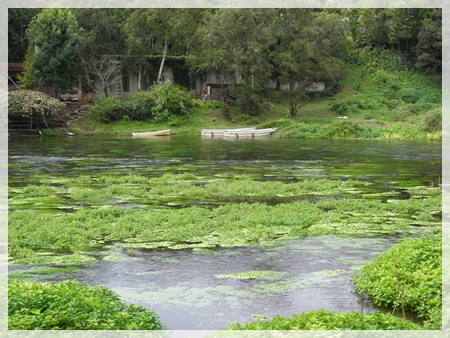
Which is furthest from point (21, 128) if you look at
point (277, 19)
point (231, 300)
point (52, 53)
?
point (231, 300)

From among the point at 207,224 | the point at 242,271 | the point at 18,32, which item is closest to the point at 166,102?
the point at 18,32

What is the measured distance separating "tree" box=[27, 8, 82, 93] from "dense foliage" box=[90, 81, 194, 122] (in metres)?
4.41

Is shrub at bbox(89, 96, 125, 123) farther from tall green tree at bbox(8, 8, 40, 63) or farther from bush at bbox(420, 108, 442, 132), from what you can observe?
bush at bbox(420, 108, 442, 132)

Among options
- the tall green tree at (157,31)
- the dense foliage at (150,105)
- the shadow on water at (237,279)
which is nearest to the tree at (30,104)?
the dense foliage at (150,105)

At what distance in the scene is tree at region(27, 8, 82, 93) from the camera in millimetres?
50312

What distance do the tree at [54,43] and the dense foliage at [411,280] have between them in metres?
43.6

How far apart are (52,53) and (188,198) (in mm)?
35008

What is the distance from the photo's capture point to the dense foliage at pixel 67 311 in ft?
26.2

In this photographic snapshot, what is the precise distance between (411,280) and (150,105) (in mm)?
44625

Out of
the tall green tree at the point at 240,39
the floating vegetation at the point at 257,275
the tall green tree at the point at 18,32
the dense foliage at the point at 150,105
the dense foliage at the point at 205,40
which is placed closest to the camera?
the floating vegetation at the point at 257,275

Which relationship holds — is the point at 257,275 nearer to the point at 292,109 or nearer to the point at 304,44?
the point at 304,44

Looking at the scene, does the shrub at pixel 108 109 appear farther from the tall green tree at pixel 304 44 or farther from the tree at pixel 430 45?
the tree at pixel 430 45

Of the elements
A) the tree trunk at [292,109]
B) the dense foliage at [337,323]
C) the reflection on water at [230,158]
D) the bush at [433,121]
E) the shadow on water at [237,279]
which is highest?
the tree trunk at [292,109]

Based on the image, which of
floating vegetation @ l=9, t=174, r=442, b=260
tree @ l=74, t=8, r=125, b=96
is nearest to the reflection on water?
floating vegetation @ l=9, t=174, r=442, b=260
